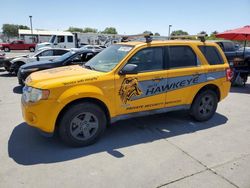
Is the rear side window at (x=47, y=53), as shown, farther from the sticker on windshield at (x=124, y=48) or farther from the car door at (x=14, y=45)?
the car door at (x=14, y=45)

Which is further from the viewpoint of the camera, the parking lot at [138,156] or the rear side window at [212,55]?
the rear side window at [212,55]

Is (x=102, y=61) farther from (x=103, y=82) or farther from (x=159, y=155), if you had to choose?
(x=159, y=155)

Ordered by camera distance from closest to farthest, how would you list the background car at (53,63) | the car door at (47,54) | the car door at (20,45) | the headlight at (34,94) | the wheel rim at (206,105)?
the headlight at (34,94)
the wheel rim at (206,105)
the background car at (53,63)
the car door at (47,54)
the car door at (20,45)

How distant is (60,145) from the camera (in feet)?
13.8

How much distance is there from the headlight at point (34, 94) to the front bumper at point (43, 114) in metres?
0.07

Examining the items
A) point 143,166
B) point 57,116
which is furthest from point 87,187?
point 57,116

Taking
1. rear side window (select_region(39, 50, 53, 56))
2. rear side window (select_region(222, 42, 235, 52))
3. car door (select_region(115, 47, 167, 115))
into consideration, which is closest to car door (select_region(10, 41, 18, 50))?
rear side window (select_region(39, 50, 53, 56))

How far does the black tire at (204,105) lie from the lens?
534cm

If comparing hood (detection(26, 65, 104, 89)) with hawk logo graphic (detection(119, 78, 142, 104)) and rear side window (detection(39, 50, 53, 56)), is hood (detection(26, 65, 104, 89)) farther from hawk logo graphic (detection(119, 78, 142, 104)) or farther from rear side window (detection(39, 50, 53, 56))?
rear side window (detection(39, 50, 53, 56))

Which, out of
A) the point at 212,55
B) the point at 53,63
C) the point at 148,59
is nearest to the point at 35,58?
the point at 53,63

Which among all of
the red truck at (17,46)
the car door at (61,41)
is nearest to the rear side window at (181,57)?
the car door at (61,41)

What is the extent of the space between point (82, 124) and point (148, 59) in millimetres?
1787

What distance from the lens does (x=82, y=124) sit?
412 centimetres

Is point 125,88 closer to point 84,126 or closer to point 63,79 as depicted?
point 84,126
